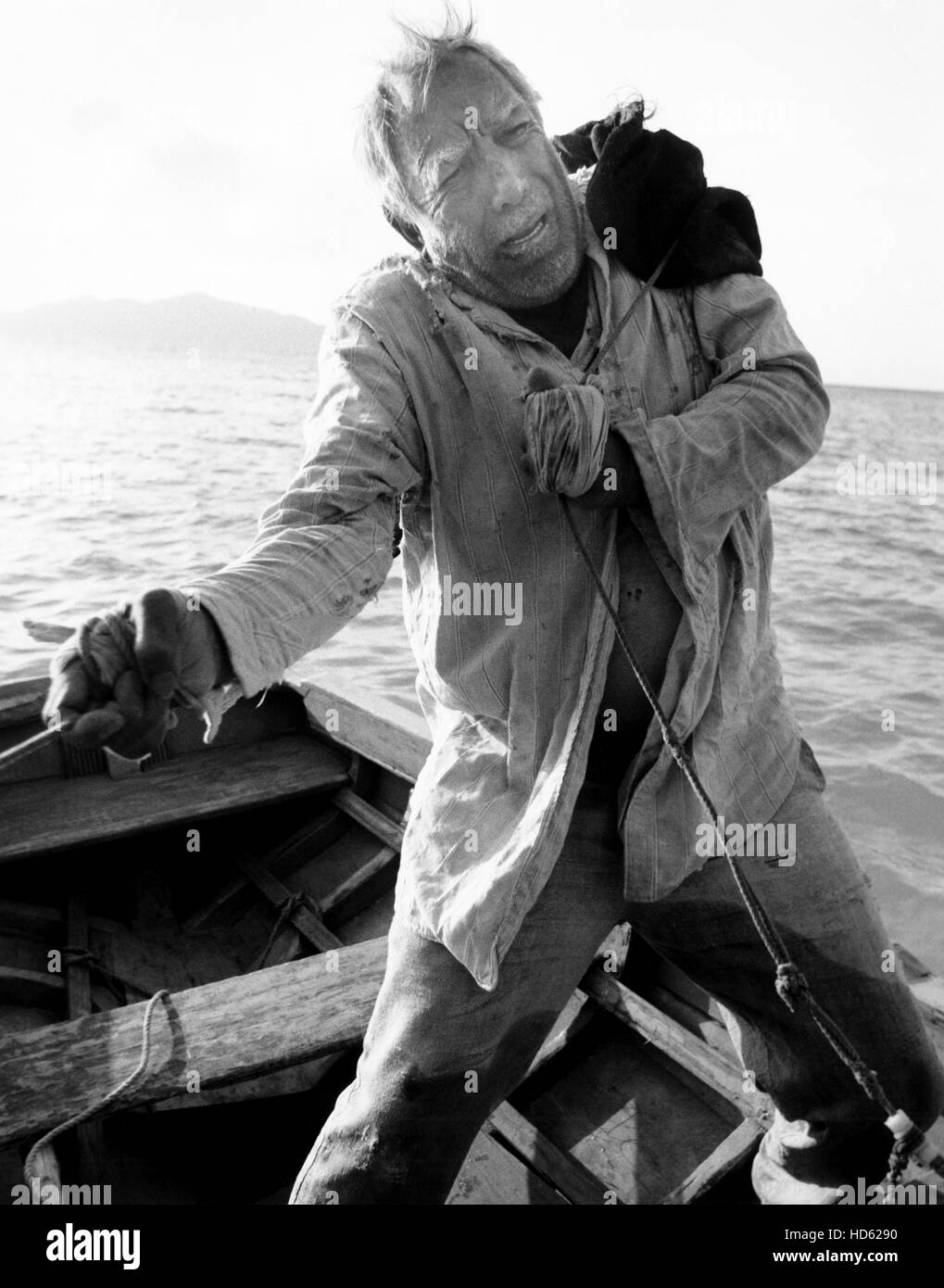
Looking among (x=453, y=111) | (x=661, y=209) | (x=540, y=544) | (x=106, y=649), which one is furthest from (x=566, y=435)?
(x=106, y=649)

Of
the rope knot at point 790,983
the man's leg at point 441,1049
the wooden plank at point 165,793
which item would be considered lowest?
the wooden plank at point 165,793

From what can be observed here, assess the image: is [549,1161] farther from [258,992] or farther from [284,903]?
[284,903]

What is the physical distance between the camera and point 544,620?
7.26 feet

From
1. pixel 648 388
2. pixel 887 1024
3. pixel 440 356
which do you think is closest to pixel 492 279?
pixel 440 356

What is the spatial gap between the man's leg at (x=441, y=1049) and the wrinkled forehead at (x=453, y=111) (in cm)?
143

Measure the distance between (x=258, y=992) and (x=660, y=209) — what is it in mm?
2259

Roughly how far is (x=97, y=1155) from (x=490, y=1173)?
1.10m

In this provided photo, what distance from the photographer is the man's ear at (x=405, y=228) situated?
7.93 ft

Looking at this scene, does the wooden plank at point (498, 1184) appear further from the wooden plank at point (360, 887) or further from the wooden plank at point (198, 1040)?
the wooden plank at point (360, 887)

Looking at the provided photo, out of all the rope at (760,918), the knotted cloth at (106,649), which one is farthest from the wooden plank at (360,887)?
the knotted cloth at (106,649)

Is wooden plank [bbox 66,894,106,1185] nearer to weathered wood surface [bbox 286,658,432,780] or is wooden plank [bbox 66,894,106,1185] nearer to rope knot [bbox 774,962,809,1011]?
weathered wood surface [bbox 286,658,432,780]
